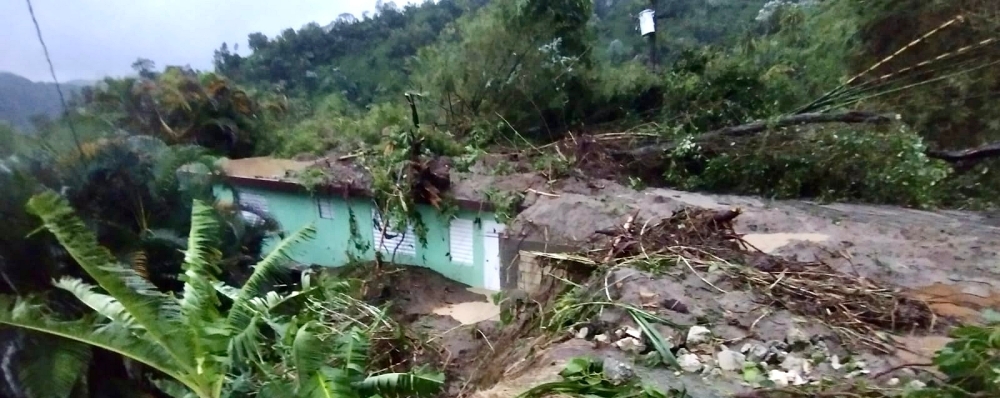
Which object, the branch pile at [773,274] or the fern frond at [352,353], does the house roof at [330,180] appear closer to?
the branch pile at [773,274]

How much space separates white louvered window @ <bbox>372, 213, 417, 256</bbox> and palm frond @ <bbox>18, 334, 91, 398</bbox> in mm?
5120

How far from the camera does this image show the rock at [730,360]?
3872mm

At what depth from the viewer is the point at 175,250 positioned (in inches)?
295

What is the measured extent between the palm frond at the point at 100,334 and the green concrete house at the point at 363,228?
4.28m

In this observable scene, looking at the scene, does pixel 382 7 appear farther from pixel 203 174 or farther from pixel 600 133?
pixel 203 174

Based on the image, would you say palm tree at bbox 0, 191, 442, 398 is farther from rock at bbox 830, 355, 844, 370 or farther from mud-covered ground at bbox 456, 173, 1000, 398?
rock at bbox 830, 355, 844, 370

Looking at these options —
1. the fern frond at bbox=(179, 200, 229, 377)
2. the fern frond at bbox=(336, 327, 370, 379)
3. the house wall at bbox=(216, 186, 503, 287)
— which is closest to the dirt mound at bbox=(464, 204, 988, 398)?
the fern frond at bbox=(336, 327, 370, 379)

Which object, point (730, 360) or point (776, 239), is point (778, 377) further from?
point (776, 239)

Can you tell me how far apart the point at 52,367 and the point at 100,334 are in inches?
41.3

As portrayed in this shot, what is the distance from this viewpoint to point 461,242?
10016 mm

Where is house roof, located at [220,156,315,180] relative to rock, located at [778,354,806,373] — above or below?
above

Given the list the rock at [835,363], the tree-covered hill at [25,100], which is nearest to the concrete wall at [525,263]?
the rock at [835,363]

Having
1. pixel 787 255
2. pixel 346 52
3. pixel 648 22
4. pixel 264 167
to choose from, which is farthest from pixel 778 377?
pixel 346 52

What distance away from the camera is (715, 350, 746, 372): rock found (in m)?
3.87
